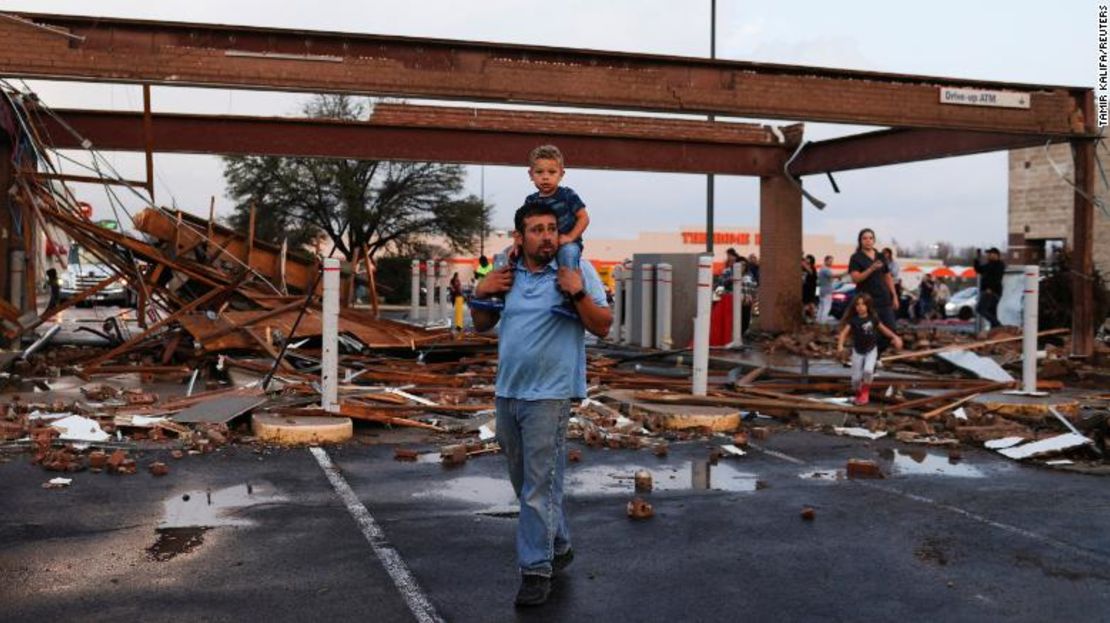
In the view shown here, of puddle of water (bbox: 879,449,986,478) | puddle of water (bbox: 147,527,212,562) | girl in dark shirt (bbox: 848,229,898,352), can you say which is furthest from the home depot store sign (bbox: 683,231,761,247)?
puddle of water (bbox: 147,527,212,562)

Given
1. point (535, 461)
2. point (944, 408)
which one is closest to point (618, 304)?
point (944, 408)

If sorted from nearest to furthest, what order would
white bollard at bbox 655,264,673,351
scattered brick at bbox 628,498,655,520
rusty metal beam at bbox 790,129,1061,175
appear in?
scattered brick at bbox 628,498,655,520
rusty metal beam at bbox 790,129,1061,175
white bollard at bbox 655,264,673,351

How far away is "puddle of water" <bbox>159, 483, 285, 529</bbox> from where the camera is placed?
6.42 metres

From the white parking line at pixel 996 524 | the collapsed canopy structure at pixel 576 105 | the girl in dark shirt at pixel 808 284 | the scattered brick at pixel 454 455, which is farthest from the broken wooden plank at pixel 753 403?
the girl in dark shirt at pixel 808 284

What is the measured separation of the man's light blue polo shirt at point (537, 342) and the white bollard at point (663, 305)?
15697 millimetres

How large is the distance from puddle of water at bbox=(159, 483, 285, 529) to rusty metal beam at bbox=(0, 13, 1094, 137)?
827 centimetres

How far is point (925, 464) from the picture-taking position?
8.95 meters

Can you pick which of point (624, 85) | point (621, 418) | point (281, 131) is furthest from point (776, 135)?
point (621, 418)

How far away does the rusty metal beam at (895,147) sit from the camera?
18641 millimetres

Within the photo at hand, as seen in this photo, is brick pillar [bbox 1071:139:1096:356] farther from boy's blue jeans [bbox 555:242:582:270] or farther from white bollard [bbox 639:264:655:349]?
boy's blue jeans [bbox 555:242:582:270]

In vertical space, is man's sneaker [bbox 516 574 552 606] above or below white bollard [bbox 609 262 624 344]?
below

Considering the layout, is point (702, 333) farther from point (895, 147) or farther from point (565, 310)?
point (895, 147)

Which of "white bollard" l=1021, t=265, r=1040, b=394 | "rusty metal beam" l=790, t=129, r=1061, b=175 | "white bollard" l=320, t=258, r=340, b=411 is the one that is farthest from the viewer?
"rusty metal beam" l=790, t=129, r=1061, b=175

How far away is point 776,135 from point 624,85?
9210 mm
